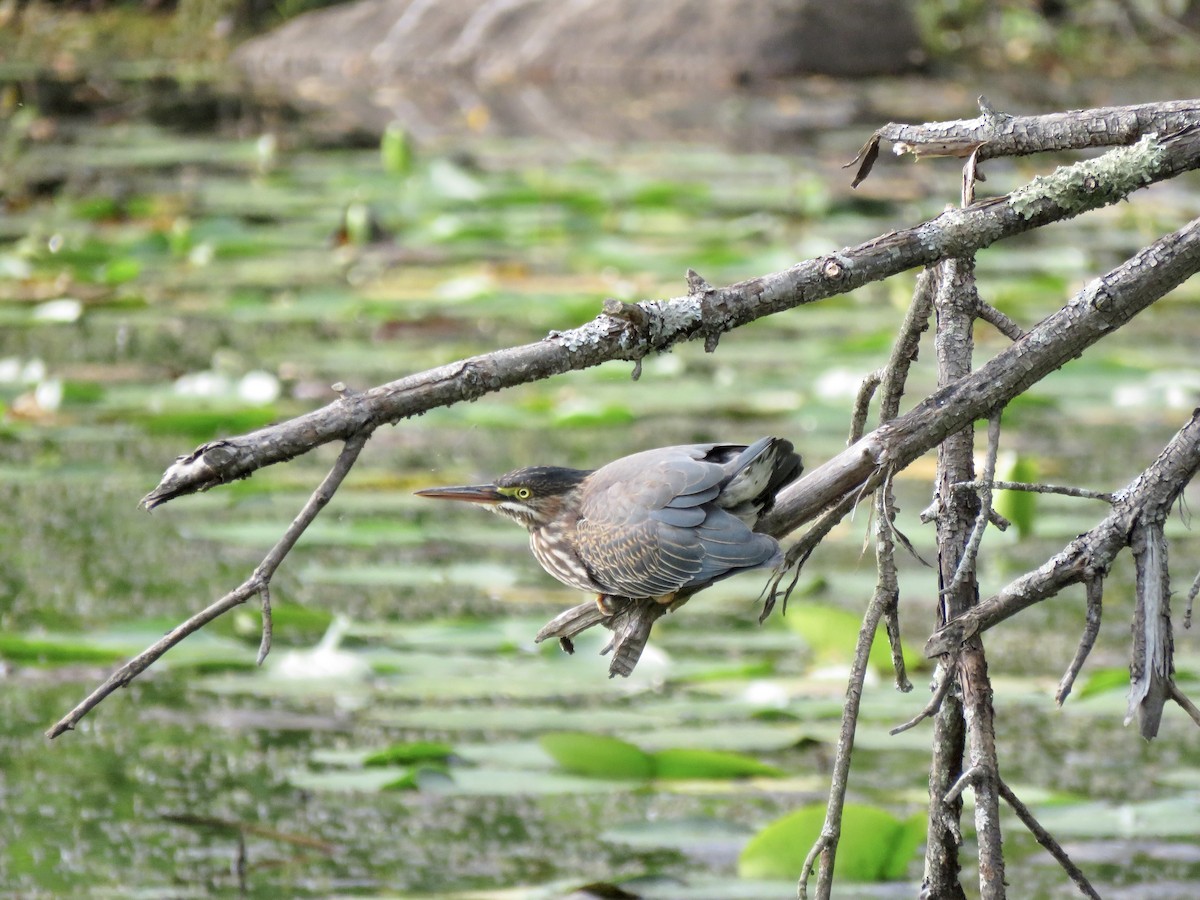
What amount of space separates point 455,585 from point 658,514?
1907 mm

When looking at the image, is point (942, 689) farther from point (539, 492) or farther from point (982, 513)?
point (539, 492)

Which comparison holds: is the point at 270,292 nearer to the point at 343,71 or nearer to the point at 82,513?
the point at 82,513

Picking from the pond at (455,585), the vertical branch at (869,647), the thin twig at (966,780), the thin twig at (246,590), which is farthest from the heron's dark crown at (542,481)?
the pond at (455,585)

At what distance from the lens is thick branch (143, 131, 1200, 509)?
1.26m

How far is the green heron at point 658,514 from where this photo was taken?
152cm

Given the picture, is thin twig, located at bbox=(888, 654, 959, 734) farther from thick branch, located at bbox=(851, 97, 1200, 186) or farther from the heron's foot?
thick branch, located at bbox=(851, 97, 1200, 186)

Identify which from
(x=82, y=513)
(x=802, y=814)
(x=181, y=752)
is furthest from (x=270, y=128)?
(x=802, y=814)

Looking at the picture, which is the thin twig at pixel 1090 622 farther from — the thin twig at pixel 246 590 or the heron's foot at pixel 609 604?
the thin twig at pixel 246 590

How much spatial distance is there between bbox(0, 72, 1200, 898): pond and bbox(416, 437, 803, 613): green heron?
2.56 ft

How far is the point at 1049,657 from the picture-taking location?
10.4ft

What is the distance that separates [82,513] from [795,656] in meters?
1.66

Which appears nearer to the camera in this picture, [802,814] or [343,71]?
[802,814]

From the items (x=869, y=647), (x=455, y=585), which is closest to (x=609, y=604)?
(x=869, y=647)

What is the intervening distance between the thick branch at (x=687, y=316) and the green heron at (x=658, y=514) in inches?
5.5
